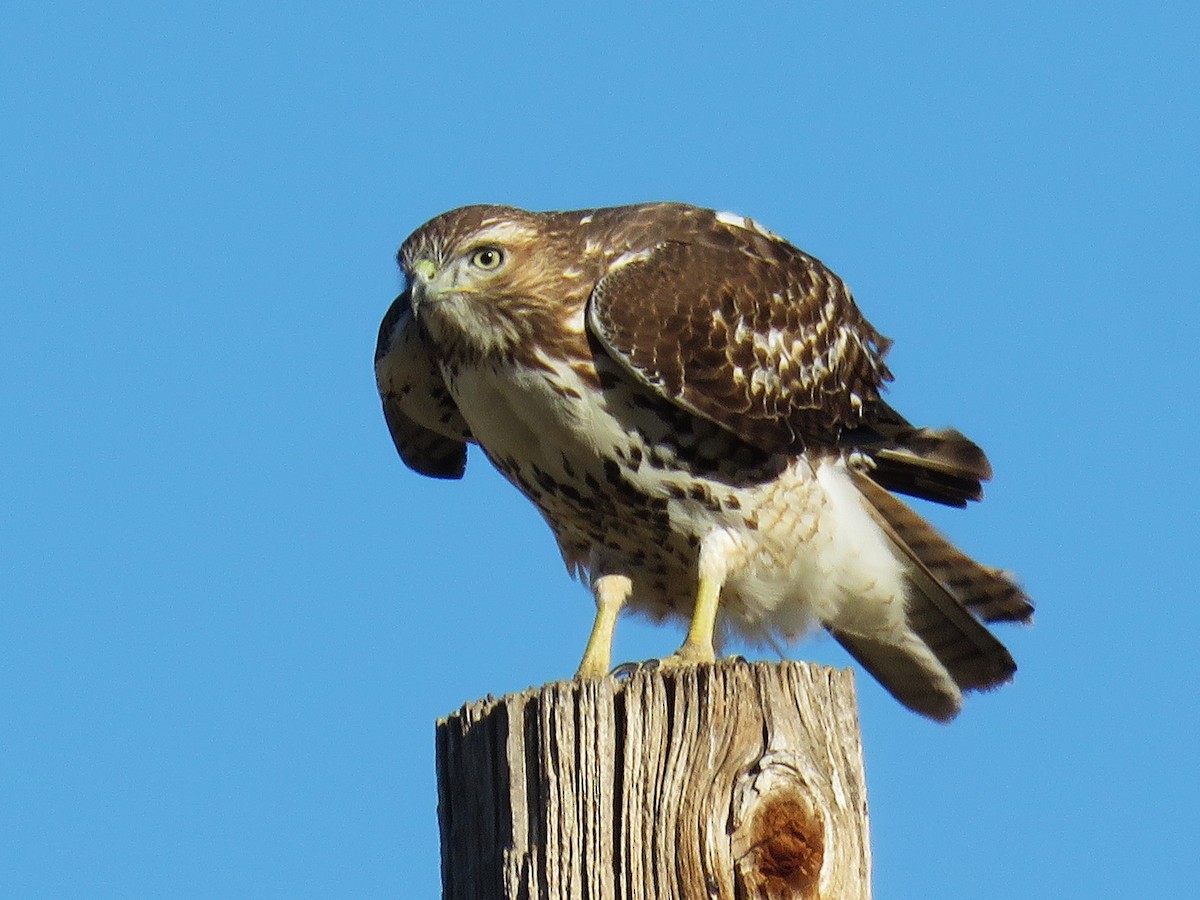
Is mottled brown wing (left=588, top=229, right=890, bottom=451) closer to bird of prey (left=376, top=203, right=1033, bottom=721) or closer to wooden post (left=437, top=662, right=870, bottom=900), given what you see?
bird of prey (left=376, top=203, right=1033, bottom=721)

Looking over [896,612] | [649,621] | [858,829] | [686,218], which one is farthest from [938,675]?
[858,829]

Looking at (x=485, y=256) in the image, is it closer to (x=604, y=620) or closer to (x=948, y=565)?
(x=604, y=620)

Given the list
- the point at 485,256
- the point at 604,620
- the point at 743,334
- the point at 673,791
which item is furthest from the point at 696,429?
the point at 673,791

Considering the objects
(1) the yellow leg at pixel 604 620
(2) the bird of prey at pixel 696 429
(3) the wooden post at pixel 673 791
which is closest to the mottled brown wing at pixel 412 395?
(2) the bird of prey at pixel 696 429

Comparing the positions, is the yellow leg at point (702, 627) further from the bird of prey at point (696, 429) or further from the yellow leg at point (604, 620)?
the yellow leg at point (604, 620)

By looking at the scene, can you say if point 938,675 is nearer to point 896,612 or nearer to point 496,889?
point 896,612

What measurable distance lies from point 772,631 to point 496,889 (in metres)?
3.24

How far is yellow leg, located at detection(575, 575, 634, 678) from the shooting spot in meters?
5.83

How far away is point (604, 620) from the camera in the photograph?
→ 6035mm

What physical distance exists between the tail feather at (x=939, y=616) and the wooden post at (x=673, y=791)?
3107 millimetres

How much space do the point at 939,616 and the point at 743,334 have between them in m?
1.50

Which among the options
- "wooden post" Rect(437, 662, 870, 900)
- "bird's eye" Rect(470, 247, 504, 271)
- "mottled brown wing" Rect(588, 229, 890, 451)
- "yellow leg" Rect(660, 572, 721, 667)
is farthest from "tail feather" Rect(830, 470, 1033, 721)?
"wooden post" Rect(437, 662, 870, 900)

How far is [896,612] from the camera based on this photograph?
674 centimetres

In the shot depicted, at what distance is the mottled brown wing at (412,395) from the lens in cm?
621
